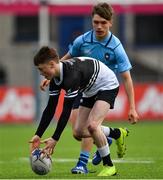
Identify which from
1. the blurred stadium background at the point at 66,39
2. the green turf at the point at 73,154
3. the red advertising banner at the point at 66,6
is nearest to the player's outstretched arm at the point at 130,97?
the green turf at the point at 73,154

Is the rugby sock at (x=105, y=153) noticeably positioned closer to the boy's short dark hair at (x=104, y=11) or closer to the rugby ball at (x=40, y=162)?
the rugby ball at (x=40, y=162)

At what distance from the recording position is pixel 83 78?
11.3m

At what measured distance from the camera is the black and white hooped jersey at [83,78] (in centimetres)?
1098

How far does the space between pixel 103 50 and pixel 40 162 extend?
6.04 ft

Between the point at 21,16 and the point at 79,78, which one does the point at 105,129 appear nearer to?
the point at 79,78

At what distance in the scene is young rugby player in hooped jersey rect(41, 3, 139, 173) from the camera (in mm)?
11742

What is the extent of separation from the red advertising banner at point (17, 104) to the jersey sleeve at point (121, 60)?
15.5m

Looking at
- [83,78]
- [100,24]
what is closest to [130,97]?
[83,78]

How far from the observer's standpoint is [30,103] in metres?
27.4

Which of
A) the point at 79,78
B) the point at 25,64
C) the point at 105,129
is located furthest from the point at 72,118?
the point at 25,64

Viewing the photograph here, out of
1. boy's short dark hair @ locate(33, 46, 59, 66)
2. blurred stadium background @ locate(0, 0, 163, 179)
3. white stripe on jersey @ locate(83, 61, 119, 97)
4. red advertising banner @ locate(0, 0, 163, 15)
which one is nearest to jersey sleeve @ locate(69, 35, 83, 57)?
white stripe on jersey @ locate(83, 61, 119, 97)

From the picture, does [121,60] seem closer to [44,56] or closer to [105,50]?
[105,50]

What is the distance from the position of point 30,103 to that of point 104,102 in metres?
15.9

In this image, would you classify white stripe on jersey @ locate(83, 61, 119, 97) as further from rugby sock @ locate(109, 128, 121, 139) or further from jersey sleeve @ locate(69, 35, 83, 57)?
rugby sock @ locate(109, 128, 121, 139)
